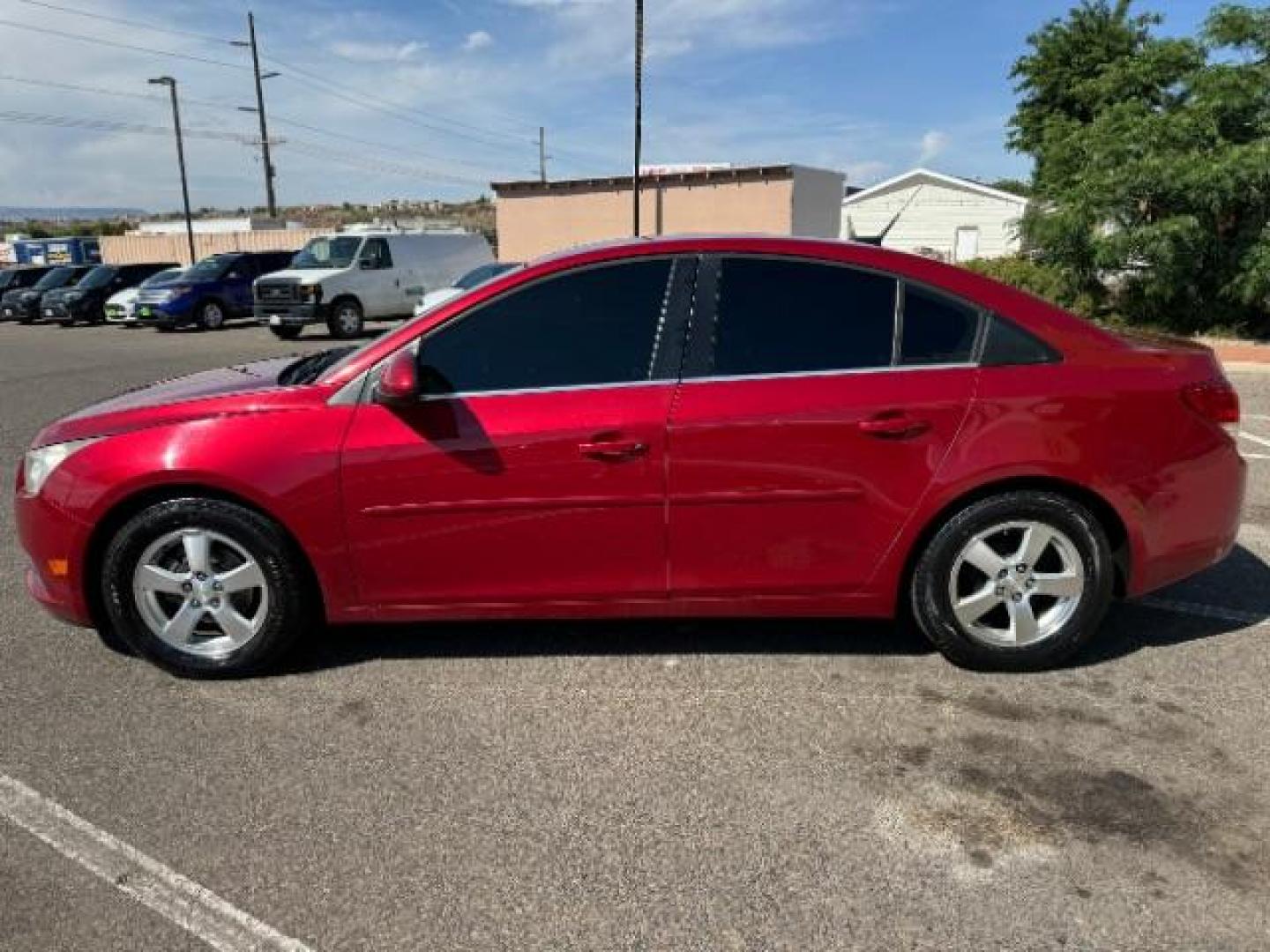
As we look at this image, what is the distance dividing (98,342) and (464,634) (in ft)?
60.8

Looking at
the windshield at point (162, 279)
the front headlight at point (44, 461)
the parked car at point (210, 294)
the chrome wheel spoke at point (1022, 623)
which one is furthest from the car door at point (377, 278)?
the chrome wheel spoke at point (1022, 623)

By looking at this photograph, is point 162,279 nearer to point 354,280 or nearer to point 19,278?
point 354,280

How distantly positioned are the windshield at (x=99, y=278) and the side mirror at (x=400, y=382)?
25.4 meters

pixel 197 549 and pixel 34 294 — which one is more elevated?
pixel 34 294

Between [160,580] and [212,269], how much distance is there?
20.5 metres

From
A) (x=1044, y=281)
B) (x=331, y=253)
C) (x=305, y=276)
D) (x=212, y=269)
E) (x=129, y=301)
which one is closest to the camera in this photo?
(x=1044, y=281)

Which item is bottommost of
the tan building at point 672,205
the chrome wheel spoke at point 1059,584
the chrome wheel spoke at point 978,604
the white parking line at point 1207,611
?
the white parking line at point 1207,611

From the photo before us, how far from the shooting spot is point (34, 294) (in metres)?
25.6

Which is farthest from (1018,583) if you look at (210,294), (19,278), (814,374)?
(19,278)

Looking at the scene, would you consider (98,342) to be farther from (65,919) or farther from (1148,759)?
(1148,759)

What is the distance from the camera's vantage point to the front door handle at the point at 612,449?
10.7ft

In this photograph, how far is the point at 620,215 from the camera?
1261 inches

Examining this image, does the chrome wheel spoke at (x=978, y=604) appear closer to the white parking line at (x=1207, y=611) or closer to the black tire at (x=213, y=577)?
the white parking line at (x=1207, y=611)

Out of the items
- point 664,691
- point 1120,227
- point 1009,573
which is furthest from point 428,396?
point 1120,227
